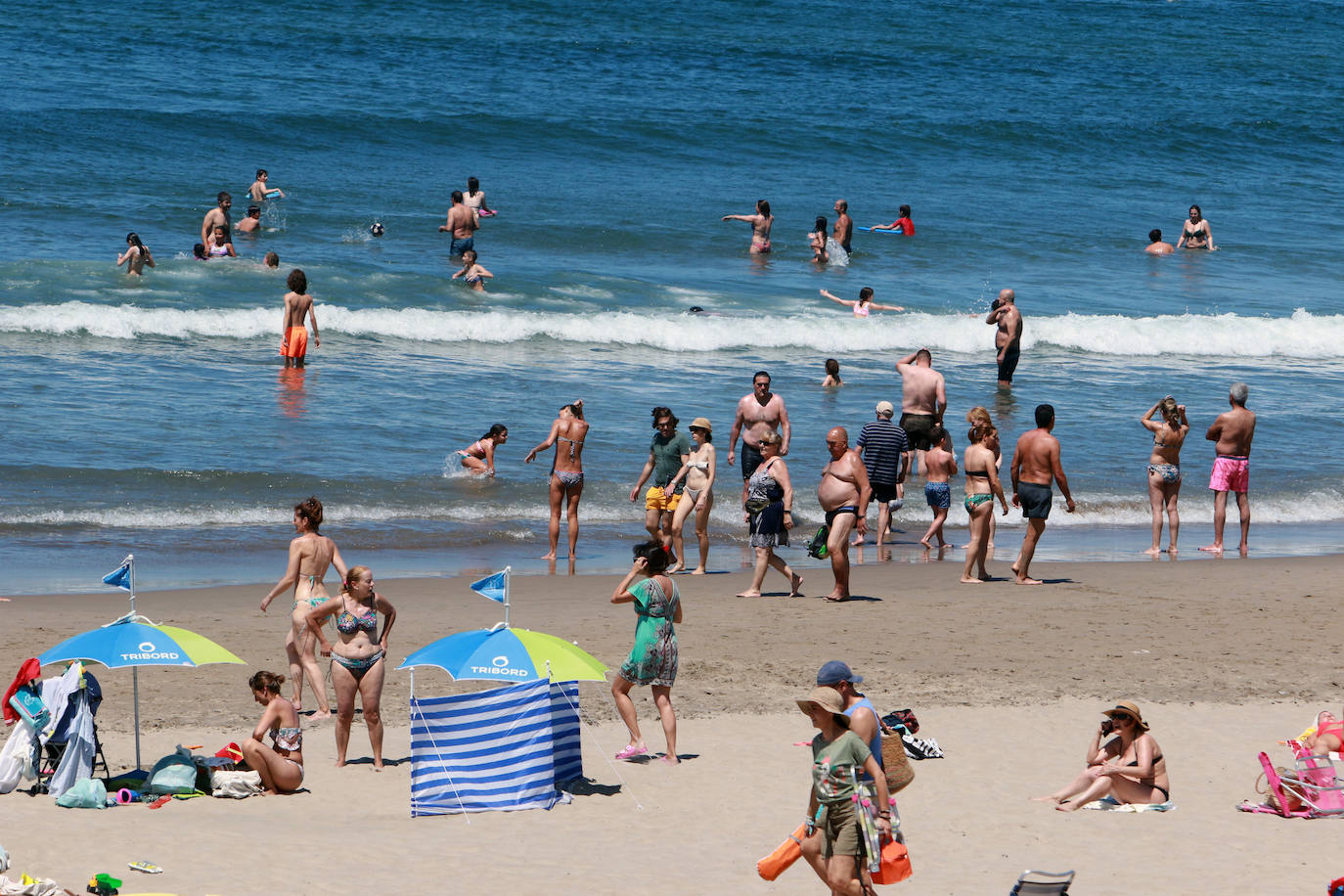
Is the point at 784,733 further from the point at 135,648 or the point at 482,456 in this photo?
the point at 482,456

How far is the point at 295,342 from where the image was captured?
60.7 ft

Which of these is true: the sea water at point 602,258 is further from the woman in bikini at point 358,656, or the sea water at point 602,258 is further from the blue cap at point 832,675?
the blue cap at point 832,675

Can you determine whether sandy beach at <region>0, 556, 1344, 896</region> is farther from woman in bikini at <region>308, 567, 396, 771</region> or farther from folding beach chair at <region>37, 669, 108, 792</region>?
woman in bikini at <region>308, 567, 396, 771</region>

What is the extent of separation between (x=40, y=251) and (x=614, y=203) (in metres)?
10.7

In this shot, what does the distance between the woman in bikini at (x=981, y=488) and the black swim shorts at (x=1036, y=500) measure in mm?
204

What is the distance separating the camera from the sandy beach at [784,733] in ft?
22.3

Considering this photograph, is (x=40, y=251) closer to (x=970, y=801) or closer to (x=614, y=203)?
(x=614, y=203)

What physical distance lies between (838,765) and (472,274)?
18175 mm

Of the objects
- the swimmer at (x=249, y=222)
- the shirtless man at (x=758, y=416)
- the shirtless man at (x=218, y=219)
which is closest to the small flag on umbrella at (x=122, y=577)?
the shirtless man at (x=758, y=416)

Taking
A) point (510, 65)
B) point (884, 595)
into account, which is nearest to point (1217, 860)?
point (884, 595)

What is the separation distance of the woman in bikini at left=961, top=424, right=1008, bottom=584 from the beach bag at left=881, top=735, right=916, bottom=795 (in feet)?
17.1

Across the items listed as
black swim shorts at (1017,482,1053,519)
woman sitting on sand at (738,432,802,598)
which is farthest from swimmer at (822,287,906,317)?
woman sitting on sand at (738,432,802,598)

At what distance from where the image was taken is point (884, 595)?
38.4ft

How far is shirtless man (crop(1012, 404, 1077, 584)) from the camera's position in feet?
39.0
